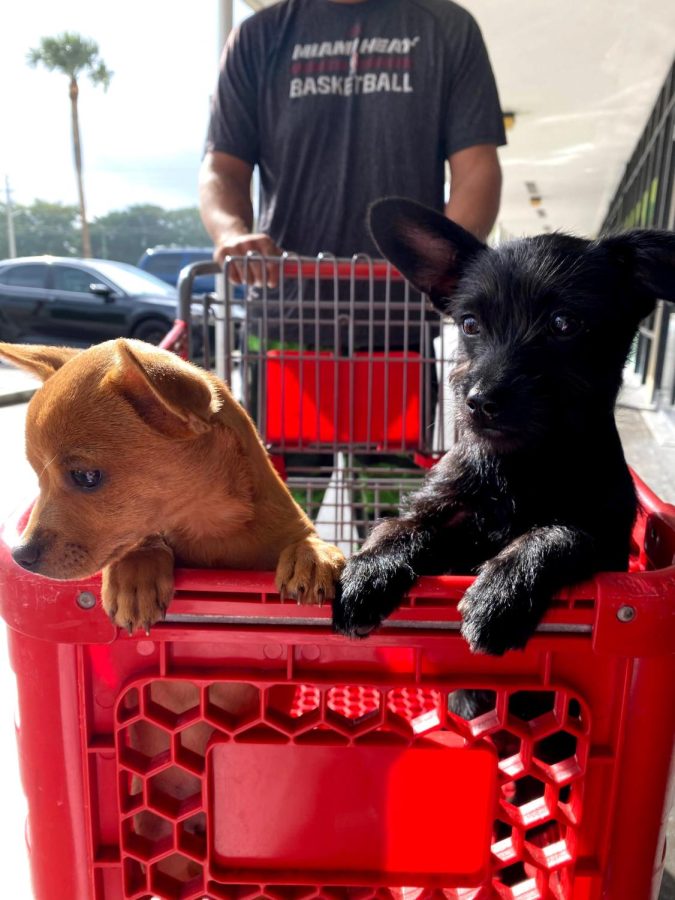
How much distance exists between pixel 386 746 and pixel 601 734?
1.00ft

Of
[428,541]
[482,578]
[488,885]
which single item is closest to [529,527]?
[428,541]

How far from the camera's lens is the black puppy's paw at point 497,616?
39.6 inches

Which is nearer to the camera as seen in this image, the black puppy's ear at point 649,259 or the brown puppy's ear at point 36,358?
the brown puppy's ear at point 36,358

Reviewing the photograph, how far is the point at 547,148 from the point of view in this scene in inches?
464

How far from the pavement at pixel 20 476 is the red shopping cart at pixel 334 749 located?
0.59 ft

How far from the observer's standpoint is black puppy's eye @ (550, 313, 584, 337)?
149 centimetres

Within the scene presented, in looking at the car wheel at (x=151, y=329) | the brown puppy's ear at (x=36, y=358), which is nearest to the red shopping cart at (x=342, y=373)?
the brown puppy's ear at (x=36, y=358)

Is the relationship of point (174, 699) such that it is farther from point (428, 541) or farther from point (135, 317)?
point (135, 317)

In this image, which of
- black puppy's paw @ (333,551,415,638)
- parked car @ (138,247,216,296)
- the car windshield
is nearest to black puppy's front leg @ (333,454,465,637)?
black puppy's paw @ (333,551,415,638)

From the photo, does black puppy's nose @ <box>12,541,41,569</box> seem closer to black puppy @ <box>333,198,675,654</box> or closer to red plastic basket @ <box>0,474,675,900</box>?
red plastic basket @ <box>0,474,675,900</box>

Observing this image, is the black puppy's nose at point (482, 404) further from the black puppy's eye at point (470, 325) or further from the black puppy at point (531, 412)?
the black puppy's eye at point (470, 325)

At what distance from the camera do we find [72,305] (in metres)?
13.4

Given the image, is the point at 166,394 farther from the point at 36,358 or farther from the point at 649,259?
the point at 649,259

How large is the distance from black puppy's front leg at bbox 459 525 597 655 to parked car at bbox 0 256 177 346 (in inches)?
496
